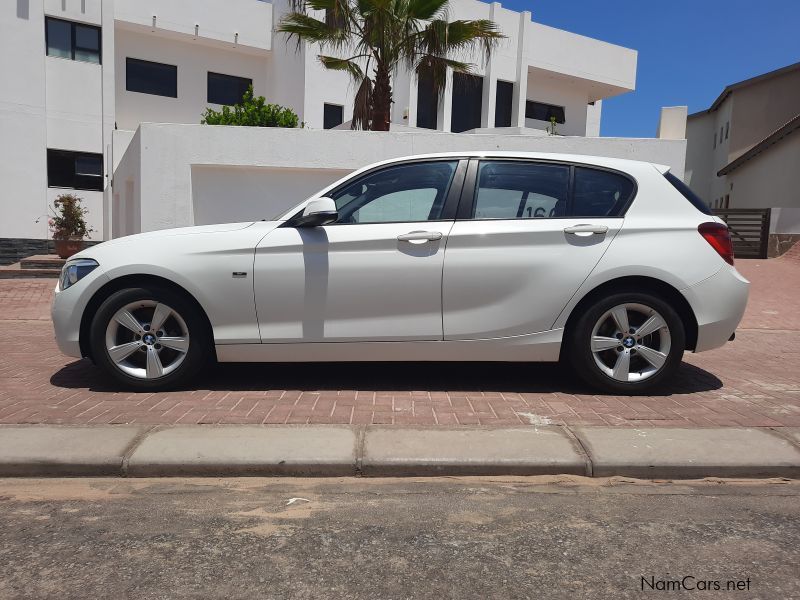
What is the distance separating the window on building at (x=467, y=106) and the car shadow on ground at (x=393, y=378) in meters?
19.8

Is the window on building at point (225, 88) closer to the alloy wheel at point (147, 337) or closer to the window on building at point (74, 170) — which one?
the window on building at point (74, 170)

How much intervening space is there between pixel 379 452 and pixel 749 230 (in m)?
17.9

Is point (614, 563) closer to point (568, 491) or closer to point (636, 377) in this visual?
point (568, 491)

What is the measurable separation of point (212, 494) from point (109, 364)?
6.41ft

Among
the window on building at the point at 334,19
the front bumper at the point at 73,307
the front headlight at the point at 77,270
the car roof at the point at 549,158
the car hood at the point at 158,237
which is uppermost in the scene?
the window on building at the point at 334,19

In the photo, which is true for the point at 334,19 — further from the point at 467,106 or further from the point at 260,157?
the point at 467,106

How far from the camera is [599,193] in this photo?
5.06 metres

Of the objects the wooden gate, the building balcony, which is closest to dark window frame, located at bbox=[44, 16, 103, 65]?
the building balcony

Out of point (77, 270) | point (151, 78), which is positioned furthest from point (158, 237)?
point (151, 78)

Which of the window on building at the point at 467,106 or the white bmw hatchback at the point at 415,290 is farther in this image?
the window on building at the point at 467,106

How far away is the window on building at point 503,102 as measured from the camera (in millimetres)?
24938

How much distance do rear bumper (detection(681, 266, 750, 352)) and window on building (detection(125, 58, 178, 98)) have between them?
876 inches

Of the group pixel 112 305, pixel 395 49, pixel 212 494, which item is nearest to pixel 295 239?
pixel 112 305

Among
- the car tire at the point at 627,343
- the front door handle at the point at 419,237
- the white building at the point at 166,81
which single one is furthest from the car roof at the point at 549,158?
the white building at the point at 166,81
